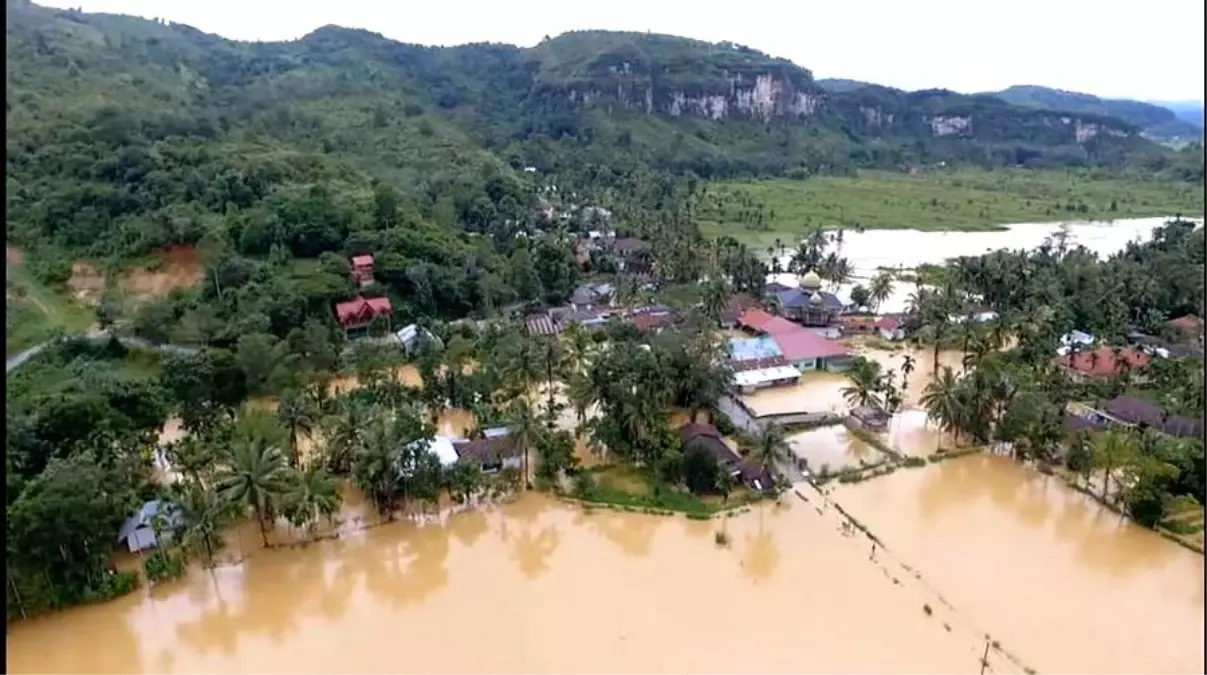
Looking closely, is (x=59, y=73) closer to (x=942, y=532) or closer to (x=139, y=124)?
(x=139, y=124)

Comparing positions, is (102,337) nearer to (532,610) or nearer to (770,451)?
(532,610)

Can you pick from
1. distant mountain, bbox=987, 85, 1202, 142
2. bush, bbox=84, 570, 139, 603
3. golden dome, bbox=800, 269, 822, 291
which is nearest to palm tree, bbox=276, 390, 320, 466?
bush, bbox=84, 570, 139, 603

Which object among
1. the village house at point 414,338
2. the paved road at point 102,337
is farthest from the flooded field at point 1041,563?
the paved road at point 102,337

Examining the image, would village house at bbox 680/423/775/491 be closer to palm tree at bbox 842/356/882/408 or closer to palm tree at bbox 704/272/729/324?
palm tree at bbox 842/356/882/408

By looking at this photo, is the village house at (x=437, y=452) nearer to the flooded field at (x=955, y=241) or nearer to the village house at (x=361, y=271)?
the village house at (x=361, y=271)

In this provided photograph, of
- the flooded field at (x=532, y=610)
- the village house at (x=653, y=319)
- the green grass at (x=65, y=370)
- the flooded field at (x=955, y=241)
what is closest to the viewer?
the flooded field at (x=532, y=610)

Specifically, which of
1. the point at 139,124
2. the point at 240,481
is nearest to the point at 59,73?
the point at 139,124
